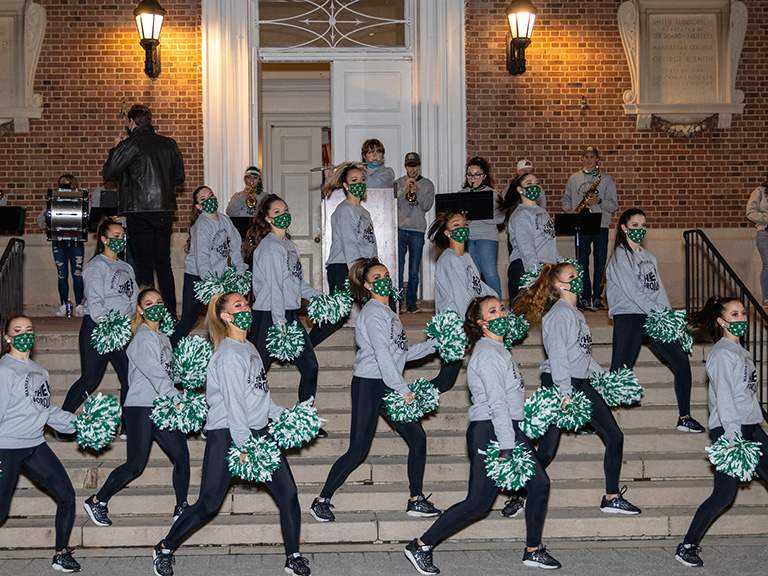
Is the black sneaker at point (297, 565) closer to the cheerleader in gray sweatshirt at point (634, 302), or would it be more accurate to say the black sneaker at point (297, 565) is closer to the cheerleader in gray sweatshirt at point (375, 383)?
the cheerleader in gray sweatshirt at point (375, 383)

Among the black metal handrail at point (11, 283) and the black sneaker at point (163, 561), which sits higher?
the black metal handrail at point (11, 283)

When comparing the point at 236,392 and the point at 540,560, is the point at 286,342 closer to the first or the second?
the point at 236,392

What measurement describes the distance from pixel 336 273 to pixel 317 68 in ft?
23.7

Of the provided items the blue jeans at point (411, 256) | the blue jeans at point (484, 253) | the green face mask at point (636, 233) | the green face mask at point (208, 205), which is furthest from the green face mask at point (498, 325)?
the blue jeans at point (411, 256)

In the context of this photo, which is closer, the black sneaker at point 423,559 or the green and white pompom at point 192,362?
the black sneaker at point 423,559

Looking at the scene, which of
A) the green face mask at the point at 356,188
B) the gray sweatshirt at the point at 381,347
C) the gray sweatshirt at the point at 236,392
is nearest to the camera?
the gray sweatshirt at the point at 236,392

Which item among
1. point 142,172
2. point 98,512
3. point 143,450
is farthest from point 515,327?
point 142,172

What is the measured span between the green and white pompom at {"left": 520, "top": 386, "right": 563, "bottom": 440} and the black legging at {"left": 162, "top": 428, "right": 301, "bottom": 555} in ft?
5.59

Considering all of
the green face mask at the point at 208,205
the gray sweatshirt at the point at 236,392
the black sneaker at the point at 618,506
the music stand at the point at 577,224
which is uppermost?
the green face mask at the point at 208,205

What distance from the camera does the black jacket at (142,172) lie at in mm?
9547

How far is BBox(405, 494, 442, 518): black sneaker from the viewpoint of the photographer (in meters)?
7.47

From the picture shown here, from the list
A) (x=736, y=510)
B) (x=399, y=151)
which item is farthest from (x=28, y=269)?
(x=736, y=510)

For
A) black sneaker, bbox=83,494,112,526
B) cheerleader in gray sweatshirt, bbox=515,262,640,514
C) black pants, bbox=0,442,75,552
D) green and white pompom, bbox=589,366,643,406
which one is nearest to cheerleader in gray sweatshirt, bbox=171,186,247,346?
black sneaker, bbox=83,494,112,526

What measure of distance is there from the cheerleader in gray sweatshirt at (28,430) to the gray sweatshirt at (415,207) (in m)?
5.90
